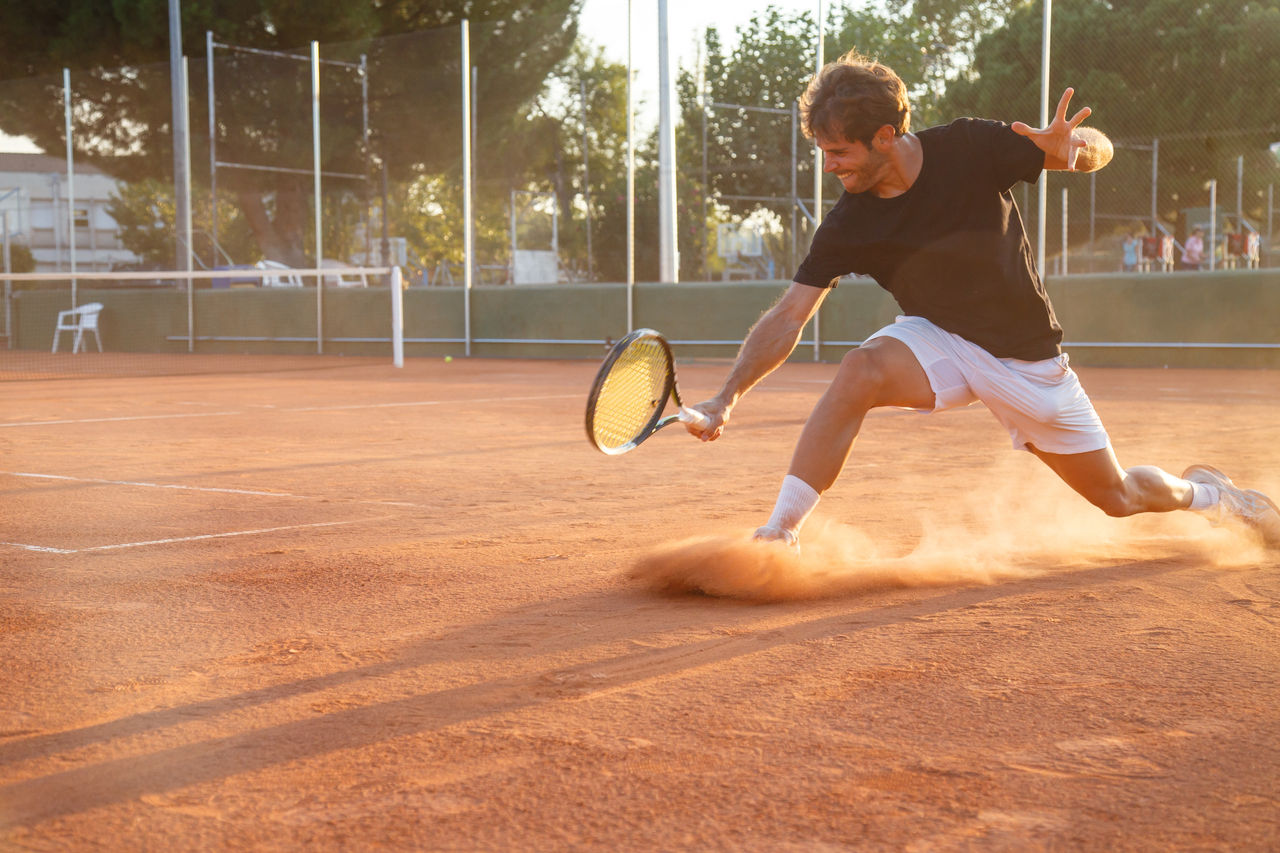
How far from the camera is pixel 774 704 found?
10.1 feet

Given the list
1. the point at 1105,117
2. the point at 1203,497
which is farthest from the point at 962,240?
the point at 1105,117

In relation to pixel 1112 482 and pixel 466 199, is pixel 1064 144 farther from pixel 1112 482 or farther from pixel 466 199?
pixel 466 199

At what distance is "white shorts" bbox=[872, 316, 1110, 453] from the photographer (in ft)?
13.8

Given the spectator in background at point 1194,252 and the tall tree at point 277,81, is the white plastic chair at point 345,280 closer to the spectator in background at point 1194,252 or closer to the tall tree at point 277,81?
the tall tree at point 277,81

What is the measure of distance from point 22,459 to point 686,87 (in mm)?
35657

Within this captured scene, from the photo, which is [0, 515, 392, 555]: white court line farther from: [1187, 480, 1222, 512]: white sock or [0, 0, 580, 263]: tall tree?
[0, 0, 580, 263]: tall tree

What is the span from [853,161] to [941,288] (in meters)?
0.48

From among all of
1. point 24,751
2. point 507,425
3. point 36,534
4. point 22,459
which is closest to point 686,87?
point 507,425

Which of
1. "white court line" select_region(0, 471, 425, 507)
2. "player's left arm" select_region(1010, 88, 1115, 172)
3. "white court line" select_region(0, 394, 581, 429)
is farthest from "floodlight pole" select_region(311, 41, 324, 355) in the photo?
"player's left arm" select_region(1010, 88, 1115, 172)

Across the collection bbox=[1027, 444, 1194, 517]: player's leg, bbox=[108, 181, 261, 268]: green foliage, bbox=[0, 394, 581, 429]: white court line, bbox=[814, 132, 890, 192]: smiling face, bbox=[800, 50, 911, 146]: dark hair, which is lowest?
bbox=[0, 394, 581, 429]: white court line

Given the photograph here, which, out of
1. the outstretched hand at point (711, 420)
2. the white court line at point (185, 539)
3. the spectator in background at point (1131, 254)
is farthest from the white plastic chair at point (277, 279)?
the outstretched hand at point (711, 420)

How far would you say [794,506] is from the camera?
418cm

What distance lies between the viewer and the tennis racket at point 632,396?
13.2 ft

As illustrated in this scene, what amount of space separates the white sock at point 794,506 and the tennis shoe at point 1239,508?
1525 millimetres
